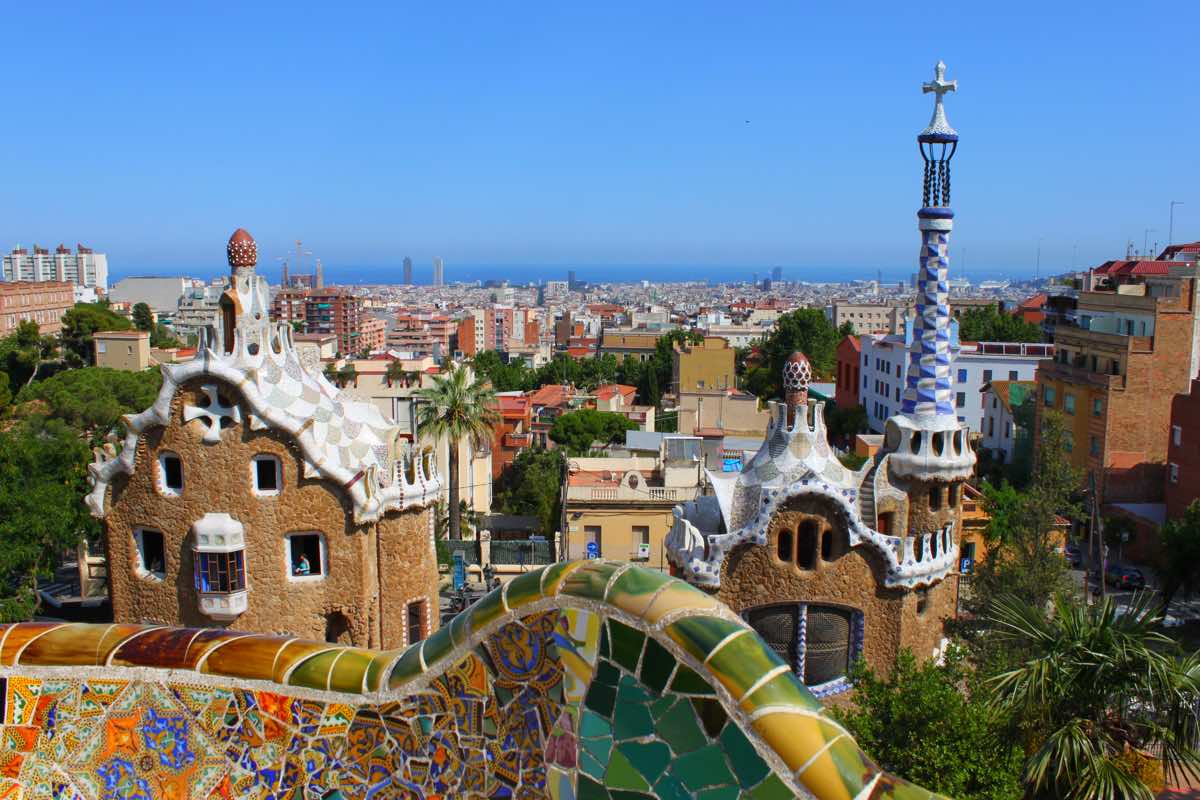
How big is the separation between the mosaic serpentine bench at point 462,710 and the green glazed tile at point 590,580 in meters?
0.01

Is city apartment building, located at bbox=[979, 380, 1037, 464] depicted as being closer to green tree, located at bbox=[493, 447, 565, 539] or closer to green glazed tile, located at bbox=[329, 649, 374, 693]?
green tree, located at bbox=[493, 447, 565, 539]

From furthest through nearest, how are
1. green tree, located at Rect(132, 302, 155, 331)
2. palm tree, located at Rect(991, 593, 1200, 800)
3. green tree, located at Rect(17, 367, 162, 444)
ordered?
green tree, located at Rect(132, 302, 155, 331)
green tree, located at Rect(17, 367, 162, 444)
palm tree, located at Rect(991, 593, 1200, 800)

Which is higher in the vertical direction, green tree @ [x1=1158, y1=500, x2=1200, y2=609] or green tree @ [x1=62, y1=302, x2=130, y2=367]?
green tree @ [x1=62, y1=302, x2=130, y2=367]

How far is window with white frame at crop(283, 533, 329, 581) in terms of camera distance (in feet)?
57.7

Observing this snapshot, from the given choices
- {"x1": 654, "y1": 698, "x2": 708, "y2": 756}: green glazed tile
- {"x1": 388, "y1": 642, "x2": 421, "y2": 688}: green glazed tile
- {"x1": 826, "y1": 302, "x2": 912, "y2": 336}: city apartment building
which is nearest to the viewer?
{"x1": 654, "y1": 698, "x2": 708, "y2": 756}: green glazed tile

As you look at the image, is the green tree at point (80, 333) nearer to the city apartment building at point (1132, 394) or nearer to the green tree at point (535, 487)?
the green tree at point (535, 487)

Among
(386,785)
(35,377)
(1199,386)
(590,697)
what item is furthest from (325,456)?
(35,377)

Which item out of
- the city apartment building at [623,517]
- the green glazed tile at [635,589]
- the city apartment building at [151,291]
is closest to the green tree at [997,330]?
the city apartment building at [623,517]

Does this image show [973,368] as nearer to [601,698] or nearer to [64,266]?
[601,698]

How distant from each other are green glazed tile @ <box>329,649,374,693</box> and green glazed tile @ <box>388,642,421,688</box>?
23cm

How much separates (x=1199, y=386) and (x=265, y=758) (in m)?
35.6

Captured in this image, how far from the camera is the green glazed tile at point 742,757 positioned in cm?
515

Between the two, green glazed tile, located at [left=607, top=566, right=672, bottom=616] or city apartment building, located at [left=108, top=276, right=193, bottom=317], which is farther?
city apartment building, located at [left=108, top=276, right=193, bottom=317]

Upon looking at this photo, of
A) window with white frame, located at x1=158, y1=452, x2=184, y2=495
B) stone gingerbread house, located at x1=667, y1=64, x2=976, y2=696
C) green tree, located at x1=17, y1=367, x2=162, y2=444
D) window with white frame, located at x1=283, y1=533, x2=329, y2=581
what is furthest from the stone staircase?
green tree, located at x1=17, y1=367, x2=162, y2=444
